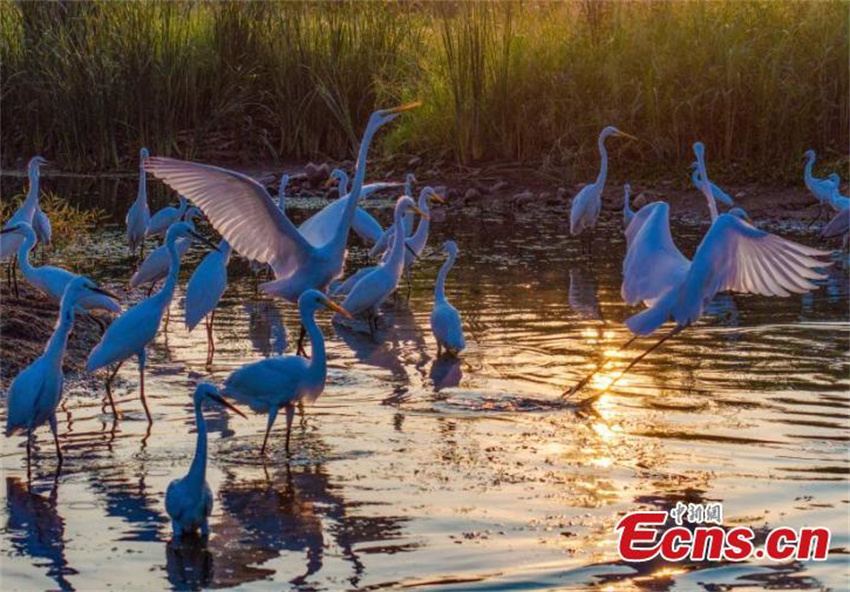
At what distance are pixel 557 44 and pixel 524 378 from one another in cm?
1035

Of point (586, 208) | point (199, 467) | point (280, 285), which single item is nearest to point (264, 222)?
point (280, 285)

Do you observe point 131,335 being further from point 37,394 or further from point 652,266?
point 652,266

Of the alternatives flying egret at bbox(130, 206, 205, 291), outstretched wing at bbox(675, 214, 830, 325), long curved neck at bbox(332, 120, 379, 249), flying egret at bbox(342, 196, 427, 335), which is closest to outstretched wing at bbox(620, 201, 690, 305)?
outstretched wing at bbox(675, 214, 830, 325)

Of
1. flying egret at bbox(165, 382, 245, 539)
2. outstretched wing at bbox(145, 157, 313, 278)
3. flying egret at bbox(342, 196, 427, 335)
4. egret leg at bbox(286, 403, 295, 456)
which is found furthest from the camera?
flying egret at bbox(342, 196, 427, 335)

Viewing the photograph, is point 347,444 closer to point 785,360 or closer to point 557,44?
point 785,360

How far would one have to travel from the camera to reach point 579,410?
26.1 ft

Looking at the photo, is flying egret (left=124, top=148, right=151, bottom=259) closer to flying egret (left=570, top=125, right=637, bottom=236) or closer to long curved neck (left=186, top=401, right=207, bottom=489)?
flying egret (left=570, top=125, right=637, bottom=236)

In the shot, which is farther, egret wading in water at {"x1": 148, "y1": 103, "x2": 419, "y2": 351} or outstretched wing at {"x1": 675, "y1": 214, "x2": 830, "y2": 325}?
egret wading in water at {"x1": 148, "y1": 103, "x2": 419, "y2": 351}

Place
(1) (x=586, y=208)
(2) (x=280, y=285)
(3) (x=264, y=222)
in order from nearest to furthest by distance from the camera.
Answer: (3) (x=264, y=222)
(2) (x=280, y=285)
(1) (x=586, y=208)

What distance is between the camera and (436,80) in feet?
60.7
